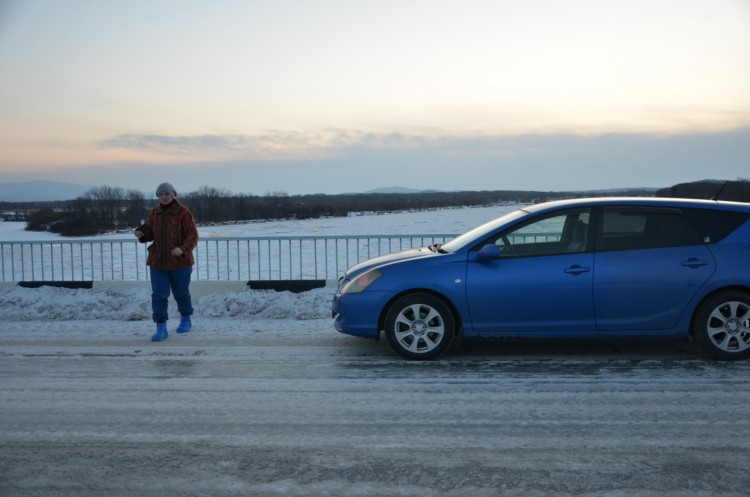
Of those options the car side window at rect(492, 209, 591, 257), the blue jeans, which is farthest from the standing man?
the car side window at rect(492, 209, 591, 257)

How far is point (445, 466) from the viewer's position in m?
4.23

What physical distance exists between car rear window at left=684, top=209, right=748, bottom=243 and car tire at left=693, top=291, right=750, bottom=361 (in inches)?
23.6

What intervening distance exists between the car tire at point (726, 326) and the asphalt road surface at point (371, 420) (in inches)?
6.0

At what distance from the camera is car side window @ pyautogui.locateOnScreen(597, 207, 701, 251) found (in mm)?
6926

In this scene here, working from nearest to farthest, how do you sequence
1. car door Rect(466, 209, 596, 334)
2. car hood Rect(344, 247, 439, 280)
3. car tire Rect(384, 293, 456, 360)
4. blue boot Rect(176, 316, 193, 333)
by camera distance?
car door Rect(466, 209, 596, 334) → car tire Rect(384, 293, 456, 360) → car hood Rect(344, 247, 439, 280) → blue boot Rect(176, 316, 193, 333)

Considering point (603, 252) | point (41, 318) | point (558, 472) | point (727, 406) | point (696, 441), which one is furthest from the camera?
point (41, 318)

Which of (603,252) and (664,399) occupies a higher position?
(603,252)

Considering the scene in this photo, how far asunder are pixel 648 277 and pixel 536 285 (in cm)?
110

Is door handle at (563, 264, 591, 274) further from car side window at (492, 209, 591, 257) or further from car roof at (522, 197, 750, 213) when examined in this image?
car roof at (522, 197, 750, 213)

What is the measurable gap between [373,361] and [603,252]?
2596 mm

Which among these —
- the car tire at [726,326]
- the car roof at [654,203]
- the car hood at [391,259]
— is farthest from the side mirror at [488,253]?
the car tire at [726,326]

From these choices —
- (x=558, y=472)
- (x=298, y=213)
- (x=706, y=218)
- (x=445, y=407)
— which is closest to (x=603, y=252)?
(x=706, y=218)

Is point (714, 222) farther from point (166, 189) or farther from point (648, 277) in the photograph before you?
point (166, 189)

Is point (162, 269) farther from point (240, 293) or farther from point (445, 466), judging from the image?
point (445, 466)
